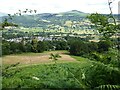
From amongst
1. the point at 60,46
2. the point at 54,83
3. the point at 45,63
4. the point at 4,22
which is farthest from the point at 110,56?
the point at 60,46

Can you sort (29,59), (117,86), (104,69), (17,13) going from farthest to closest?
(29,59) < (17,13) < (104,69) < (117,86)

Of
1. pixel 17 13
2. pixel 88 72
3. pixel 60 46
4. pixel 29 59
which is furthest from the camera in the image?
pixel 60 46

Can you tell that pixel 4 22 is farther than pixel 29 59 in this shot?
No

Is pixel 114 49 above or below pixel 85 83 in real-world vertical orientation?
above

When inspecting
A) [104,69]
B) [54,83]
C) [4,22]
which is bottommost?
[54,83]

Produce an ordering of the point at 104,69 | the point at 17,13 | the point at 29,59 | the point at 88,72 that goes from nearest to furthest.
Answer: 1. the point at 104,69
2. the point at 88,72
3. the point at 17,13
4. the point at 29,59

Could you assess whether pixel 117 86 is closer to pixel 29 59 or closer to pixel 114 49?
pixel 114 49

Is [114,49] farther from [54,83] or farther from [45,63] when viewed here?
[45,63]

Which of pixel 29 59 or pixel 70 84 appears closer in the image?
pixel 70 84

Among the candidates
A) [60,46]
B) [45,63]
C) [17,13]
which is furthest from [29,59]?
[17,13]
